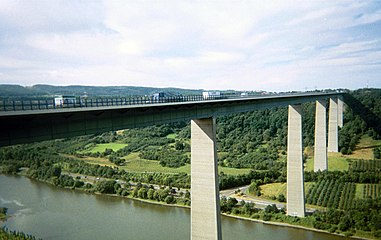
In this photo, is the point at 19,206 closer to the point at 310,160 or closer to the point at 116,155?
the point at 116,155

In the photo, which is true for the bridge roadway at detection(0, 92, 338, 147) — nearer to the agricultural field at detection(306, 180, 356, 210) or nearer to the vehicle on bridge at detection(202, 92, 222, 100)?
the vehicle on bridge at detection(202, 92, 222, 100)

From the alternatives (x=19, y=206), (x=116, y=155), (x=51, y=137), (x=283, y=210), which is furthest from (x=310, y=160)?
(x=51, y=137)

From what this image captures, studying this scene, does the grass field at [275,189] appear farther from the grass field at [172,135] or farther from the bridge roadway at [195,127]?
A: the grass field at [172,135]

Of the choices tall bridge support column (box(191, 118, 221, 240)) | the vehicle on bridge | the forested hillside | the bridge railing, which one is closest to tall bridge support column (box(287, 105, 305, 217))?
the forested hillside

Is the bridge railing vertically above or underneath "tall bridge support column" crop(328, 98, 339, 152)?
above

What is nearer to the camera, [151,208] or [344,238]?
[344,238]

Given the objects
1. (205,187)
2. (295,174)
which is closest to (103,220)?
(205,187)
